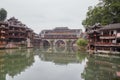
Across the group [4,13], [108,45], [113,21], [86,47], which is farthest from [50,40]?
[108,45]

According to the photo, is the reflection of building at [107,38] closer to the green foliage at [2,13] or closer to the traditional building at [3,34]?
the traditional building at [3,34]

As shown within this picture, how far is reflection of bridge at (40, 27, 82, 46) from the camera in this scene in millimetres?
119688

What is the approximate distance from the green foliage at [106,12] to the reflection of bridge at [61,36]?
56.0 metres

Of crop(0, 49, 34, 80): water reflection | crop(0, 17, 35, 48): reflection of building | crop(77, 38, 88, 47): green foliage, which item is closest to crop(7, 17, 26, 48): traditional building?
crop(0, 17, 35, 48): reflection of building

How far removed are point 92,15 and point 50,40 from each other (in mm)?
61084

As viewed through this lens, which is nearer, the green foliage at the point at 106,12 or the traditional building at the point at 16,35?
the green foliage at the point at 106,12

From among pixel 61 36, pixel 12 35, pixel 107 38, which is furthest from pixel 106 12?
pixel 61 36

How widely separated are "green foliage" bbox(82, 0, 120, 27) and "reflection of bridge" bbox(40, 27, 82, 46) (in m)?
56.0

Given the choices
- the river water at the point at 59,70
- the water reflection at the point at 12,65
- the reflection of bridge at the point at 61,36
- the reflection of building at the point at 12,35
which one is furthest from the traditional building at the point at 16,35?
the river water at the point at 59,70

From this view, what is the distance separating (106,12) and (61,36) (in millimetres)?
64940

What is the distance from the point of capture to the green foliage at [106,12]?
182ft

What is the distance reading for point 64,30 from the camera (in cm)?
12338

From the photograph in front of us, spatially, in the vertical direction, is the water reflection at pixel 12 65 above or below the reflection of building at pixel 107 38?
below

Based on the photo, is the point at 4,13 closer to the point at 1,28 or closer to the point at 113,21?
the point at 1,28
